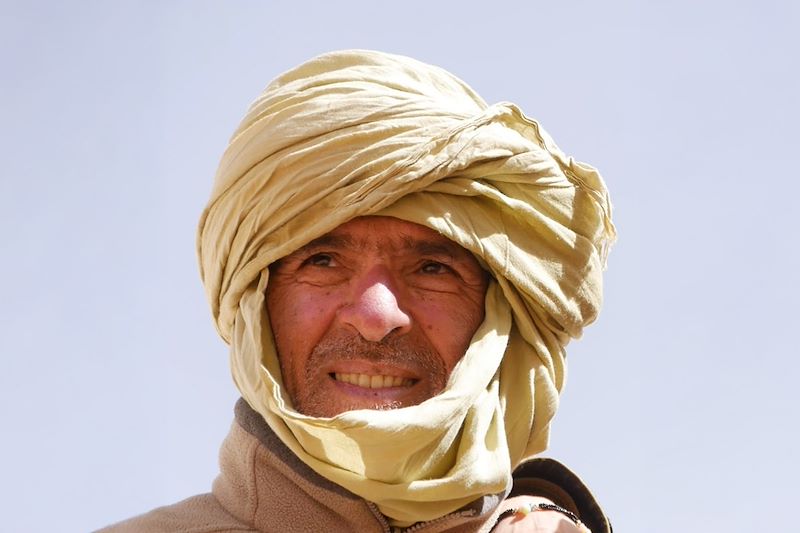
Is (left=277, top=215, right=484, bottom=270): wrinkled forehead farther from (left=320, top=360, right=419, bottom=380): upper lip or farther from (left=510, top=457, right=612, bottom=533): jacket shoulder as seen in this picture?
(left=510, top=457, right=612, bottom=533): jacket shoulder

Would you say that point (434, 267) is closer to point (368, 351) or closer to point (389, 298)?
point (389, 298)

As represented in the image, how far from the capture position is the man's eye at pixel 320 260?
5285 millimetres

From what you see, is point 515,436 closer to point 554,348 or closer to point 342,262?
point 554,348

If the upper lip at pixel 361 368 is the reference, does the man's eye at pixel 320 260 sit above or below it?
above

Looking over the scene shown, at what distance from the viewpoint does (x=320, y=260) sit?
529 cm

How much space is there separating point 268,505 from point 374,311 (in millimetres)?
628

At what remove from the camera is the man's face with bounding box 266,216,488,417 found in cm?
511

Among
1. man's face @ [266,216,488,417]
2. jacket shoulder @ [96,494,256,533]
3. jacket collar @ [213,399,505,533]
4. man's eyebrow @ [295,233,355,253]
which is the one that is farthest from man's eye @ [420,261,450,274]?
jacket shoulder @ [96,494,256,533]

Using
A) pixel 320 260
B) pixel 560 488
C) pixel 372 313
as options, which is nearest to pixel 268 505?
pixel 372 313

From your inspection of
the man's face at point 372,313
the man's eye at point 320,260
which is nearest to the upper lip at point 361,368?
the man's face at point 372,313

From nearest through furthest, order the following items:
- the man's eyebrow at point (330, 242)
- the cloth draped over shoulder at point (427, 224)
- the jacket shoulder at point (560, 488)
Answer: the cloth draped over shoulder at point (427, 224) → the man's eyebrow at point (330, 242) → the jacket shoulder at point (560, 488)

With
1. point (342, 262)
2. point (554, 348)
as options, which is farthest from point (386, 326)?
point (554, 348)

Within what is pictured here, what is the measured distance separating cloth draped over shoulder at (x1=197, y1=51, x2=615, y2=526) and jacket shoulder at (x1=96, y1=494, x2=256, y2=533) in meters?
0.33

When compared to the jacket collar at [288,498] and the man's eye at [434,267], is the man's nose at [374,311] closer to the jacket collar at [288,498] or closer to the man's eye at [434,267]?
the man's eye at [434,267]
